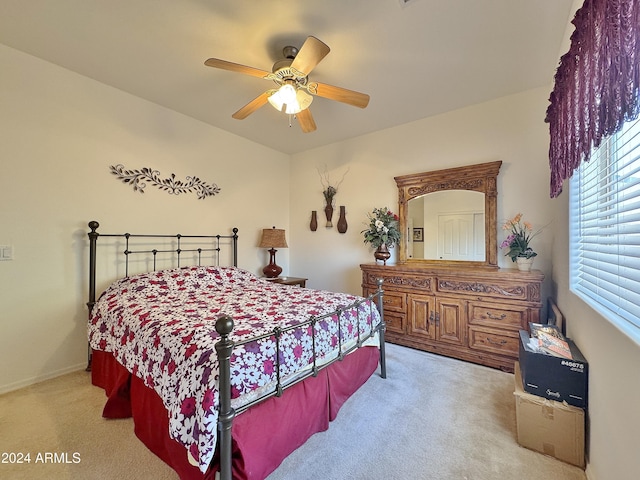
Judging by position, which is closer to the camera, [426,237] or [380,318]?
[380,318]

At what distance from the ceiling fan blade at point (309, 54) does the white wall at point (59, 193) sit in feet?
6.83

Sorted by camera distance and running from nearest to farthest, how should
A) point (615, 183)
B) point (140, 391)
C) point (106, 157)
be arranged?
point (615, 183), point (140, 391), point (106, 157)

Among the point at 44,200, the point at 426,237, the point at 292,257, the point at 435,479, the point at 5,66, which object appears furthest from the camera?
the point at 292,257

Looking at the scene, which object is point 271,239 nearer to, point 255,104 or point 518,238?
point 255,104

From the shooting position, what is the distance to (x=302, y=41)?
2104mm

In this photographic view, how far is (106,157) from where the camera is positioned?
8.97 ft

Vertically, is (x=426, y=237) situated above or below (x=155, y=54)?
below

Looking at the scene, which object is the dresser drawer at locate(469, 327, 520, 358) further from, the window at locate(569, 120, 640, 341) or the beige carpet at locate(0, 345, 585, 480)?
the window at locate(569, 120, 640, 341)

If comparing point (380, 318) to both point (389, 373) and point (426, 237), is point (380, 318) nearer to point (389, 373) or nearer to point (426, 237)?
point (389, 373)

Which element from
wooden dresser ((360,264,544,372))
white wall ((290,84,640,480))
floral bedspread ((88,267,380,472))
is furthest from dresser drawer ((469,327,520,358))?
floral bedspread ((88,267,380,472))

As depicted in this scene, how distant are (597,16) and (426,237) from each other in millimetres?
2506

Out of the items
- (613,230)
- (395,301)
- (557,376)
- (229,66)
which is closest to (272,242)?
(395,301)

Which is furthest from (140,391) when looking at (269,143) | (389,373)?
(269,143)

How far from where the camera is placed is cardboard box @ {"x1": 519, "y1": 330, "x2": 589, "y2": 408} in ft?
4.97
